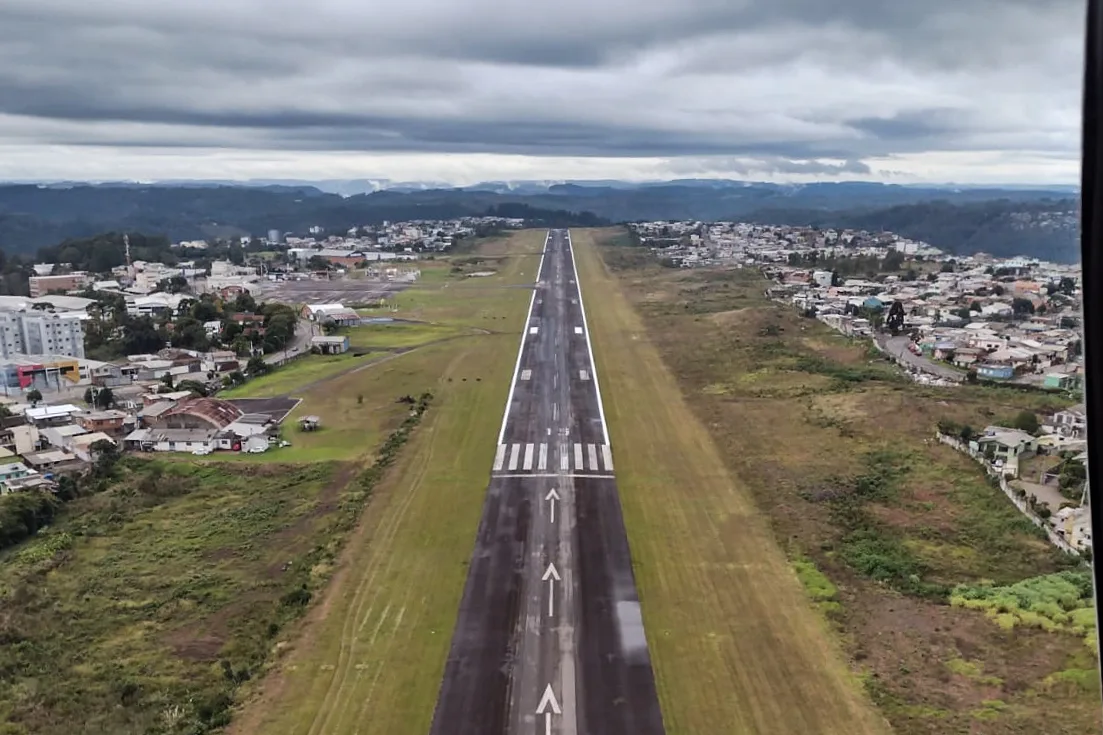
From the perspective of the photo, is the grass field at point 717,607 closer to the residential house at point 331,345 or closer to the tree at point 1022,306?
the residential house at point 331,345

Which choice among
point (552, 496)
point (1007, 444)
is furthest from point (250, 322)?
point (1007, 444)

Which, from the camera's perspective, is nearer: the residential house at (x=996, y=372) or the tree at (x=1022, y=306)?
the residential house at (x=996, y=372)

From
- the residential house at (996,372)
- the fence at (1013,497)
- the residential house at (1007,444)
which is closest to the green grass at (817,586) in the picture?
the fence at (1013,497)

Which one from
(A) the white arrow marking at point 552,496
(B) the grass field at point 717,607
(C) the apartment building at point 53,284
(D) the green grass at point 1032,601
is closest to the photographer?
(B) the grass field at point 717,607

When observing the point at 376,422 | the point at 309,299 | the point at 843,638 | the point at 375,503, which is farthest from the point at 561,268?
the point at 843,638

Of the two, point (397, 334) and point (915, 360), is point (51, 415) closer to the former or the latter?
point (397, 334)

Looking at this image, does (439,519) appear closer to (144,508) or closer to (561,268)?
(144,508)
